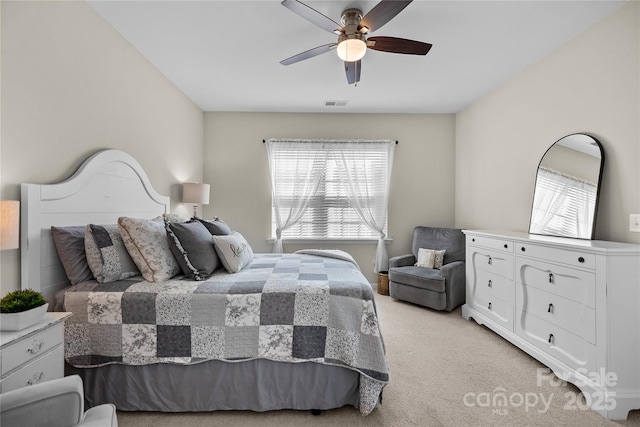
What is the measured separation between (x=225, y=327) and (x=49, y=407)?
806 millimetres

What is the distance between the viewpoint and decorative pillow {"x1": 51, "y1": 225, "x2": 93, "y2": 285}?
1.76 m

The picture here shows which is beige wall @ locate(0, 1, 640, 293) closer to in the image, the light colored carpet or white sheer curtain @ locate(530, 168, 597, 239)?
white sheer curtain @ locate(530, 168, 597, 239)

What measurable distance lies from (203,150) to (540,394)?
14.7ft

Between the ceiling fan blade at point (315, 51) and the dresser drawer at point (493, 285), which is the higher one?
the ceiling fan blade at point (315, 51)

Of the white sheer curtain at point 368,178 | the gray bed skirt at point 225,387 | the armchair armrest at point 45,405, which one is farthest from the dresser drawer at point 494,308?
the armchair armrest at point 45,405

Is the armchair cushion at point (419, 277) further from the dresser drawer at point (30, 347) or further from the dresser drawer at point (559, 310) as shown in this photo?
→ the dresser drawer at point (30, 347)

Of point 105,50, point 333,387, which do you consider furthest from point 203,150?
point 333,387

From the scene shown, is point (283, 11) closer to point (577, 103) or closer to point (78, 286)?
point (78, 286)

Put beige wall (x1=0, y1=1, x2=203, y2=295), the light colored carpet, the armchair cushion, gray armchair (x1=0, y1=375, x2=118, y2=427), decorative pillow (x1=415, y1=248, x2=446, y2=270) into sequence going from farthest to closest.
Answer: decorative pillow (x1=415, y1=248, x2=446, y2=270) → the armchair cushion → the light colored carpet → beige wall (x1=0, y1=1, x2=203, y2=295) → gray armchair (x1=0, y1=375, x2=118, y2=427)

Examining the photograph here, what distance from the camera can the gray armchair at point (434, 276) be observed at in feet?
11.2

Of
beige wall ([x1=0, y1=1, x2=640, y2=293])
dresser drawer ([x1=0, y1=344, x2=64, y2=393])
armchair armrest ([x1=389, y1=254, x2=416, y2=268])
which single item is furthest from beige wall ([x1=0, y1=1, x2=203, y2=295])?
armchair armrest ([x1=389, y1=254, x2=416, y2=268])

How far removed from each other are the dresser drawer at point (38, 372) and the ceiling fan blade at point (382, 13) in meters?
2.47

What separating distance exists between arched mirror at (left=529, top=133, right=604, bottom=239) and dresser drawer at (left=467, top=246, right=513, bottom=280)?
1.46 ft

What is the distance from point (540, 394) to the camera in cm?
196
